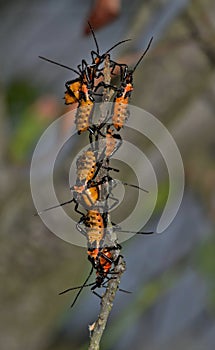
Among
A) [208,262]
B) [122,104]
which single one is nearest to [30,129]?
[208,262]

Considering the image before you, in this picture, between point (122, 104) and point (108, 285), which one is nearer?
point (108, 285)

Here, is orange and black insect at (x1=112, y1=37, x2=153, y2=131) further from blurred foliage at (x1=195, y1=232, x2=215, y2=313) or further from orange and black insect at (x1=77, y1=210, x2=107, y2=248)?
blurred foliage at (x1=195, y1=232, x2=215, y2=313)

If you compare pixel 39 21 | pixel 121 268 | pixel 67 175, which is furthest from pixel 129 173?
pixel 39 21

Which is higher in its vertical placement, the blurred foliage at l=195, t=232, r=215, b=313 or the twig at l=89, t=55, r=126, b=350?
the blurred foliage at l=195, t=232, r=215, b=313

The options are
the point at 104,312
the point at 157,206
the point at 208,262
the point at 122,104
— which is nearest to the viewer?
the point at 104,312

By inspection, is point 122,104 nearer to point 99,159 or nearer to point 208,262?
point 99,159

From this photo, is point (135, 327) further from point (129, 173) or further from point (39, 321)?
point (129, 173)

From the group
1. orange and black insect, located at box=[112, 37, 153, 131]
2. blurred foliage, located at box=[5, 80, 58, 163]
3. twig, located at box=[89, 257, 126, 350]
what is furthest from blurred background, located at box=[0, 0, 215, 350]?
twig, located at box=[89, 257, 126, 350]

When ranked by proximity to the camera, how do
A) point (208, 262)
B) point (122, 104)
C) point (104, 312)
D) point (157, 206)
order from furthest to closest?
point (208, 262) < point (157, 206) < point (122, 104) < point (104, 312)
